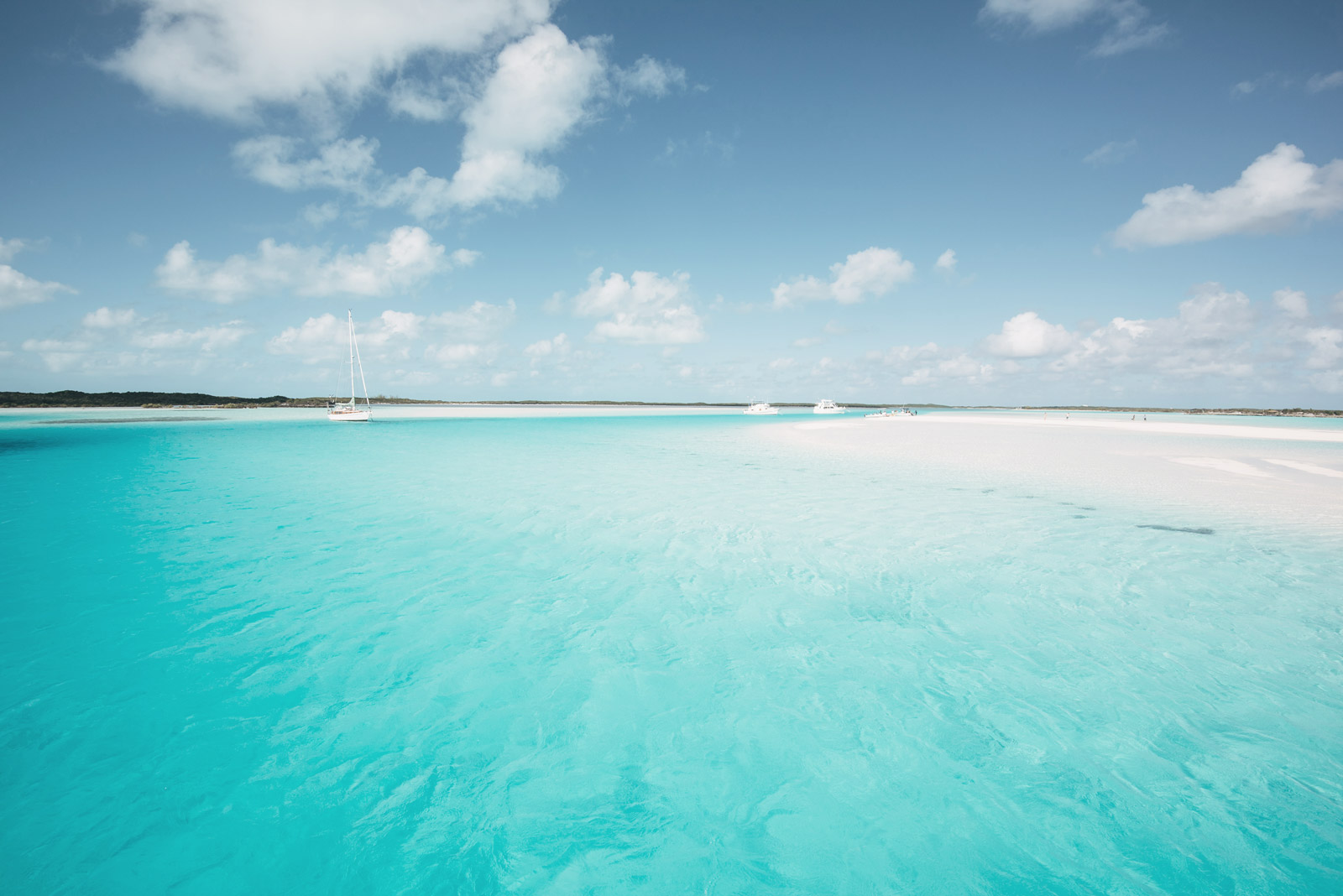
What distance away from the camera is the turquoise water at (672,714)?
3.76 m

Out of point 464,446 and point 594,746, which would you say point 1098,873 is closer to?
point 594,746

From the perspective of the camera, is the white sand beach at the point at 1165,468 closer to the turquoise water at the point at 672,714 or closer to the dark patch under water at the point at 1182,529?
the dark patch under water at the point at 1182,529

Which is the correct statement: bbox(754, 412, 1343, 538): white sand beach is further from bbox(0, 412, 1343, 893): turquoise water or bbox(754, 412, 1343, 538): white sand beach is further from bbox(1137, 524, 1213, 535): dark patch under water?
bbox(0, 412, 1343, 893): turquoise water

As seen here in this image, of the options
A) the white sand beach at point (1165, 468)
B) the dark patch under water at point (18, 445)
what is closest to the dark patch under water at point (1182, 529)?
the white sand beach at point (1165, 468)

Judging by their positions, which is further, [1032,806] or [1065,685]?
[1065,685]

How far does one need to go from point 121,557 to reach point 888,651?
13764 millimetres

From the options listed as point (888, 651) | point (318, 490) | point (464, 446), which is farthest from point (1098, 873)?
point (464, 446)

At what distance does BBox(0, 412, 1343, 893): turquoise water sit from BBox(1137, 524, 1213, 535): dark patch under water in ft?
2.05

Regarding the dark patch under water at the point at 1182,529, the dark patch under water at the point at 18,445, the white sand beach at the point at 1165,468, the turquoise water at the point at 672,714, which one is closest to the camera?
the turquoise water at the point at 672,714

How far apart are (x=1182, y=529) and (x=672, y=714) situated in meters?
13.9

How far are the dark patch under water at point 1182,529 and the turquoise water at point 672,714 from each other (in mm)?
624

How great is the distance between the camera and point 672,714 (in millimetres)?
5516

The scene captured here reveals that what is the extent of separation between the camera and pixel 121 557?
1058cm

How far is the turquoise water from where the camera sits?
3760 millimetres
